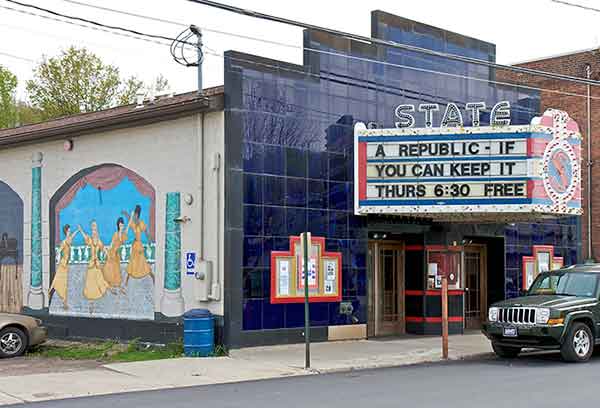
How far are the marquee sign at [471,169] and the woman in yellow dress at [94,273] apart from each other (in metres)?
6.41

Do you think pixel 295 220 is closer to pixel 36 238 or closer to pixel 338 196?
pixel 338 196

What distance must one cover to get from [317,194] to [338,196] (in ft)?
2.24

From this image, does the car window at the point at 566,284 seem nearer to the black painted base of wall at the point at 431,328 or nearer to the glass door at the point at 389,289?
the black painted base of wall at the point at 431,328

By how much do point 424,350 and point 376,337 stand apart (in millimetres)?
2978

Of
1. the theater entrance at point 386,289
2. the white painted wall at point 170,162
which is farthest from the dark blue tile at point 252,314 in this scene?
the theater entrance at point 386,289

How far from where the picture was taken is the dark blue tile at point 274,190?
19516 mm

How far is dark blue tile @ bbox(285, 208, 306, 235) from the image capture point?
786 inches

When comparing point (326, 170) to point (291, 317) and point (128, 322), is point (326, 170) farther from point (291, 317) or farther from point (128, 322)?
point (128, 322)

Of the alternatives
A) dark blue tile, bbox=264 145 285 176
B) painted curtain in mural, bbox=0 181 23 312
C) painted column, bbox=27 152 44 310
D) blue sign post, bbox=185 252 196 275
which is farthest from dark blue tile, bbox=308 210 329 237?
painted curtain in mural, bbox=0 181 23 312

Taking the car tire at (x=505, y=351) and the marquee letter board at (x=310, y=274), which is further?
the marquee letter board at (x=310, y=274)

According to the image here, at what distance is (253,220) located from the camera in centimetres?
1927

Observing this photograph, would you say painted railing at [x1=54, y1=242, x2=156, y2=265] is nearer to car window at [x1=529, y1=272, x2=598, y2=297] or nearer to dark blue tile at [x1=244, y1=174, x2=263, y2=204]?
dark blue tile at [x1=244, y1=174, x2=263, y2=204]

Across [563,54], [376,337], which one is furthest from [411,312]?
[563,54]

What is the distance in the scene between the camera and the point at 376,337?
22.4 m
